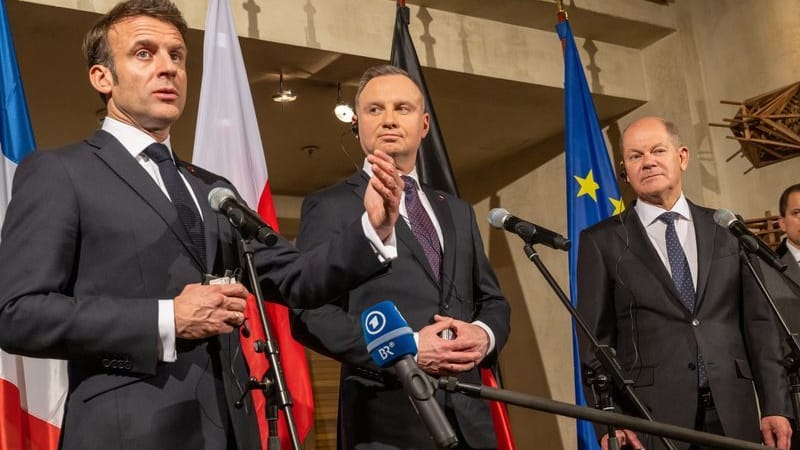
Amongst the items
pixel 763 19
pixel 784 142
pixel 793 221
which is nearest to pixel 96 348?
pixel 793 221

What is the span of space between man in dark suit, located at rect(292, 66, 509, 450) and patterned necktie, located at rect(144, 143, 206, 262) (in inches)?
15.5

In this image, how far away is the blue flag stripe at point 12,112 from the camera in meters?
3.14

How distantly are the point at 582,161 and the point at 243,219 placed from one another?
3.50 m

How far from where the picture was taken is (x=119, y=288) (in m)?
1.70

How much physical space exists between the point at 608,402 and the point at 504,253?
15.2 feet

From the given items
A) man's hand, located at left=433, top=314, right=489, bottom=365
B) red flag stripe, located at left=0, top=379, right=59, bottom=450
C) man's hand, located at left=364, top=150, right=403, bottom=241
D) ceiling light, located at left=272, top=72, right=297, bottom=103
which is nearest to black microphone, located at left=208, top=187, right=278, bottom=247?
man's hand, located at left=364, top=150, right=403, bottom=241

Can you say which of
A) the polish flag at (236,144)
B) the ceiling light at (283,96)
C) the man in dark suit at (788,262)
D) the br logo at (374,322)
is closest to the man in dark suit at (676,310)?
the man in dark suit at (788,262)

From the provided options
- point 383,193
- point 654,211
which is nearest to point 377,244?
point 383,193

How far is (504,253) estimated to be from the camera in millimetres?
6996

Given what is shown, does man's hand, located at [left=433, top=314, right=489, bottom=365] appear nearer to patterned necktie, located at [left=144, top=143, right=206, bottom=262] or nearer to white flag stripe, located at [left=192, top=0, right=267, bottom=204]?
patterned necktie, located at [left=144, top=143, right=206, bottom=262]

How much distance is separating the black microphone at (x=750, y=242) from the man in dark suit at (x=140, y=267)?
4.27ft

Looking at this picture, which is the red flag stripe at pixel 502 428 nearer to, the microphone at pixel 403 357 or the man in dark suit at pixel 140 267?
the man in dark suit at pixel 140 267

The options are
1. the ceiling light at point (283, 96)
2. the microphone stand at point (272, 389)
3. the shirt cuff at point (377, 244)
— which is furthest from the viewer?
the ceiling light at point (283, 96)

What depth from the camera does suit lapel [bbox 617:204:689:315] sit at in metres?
2.83
